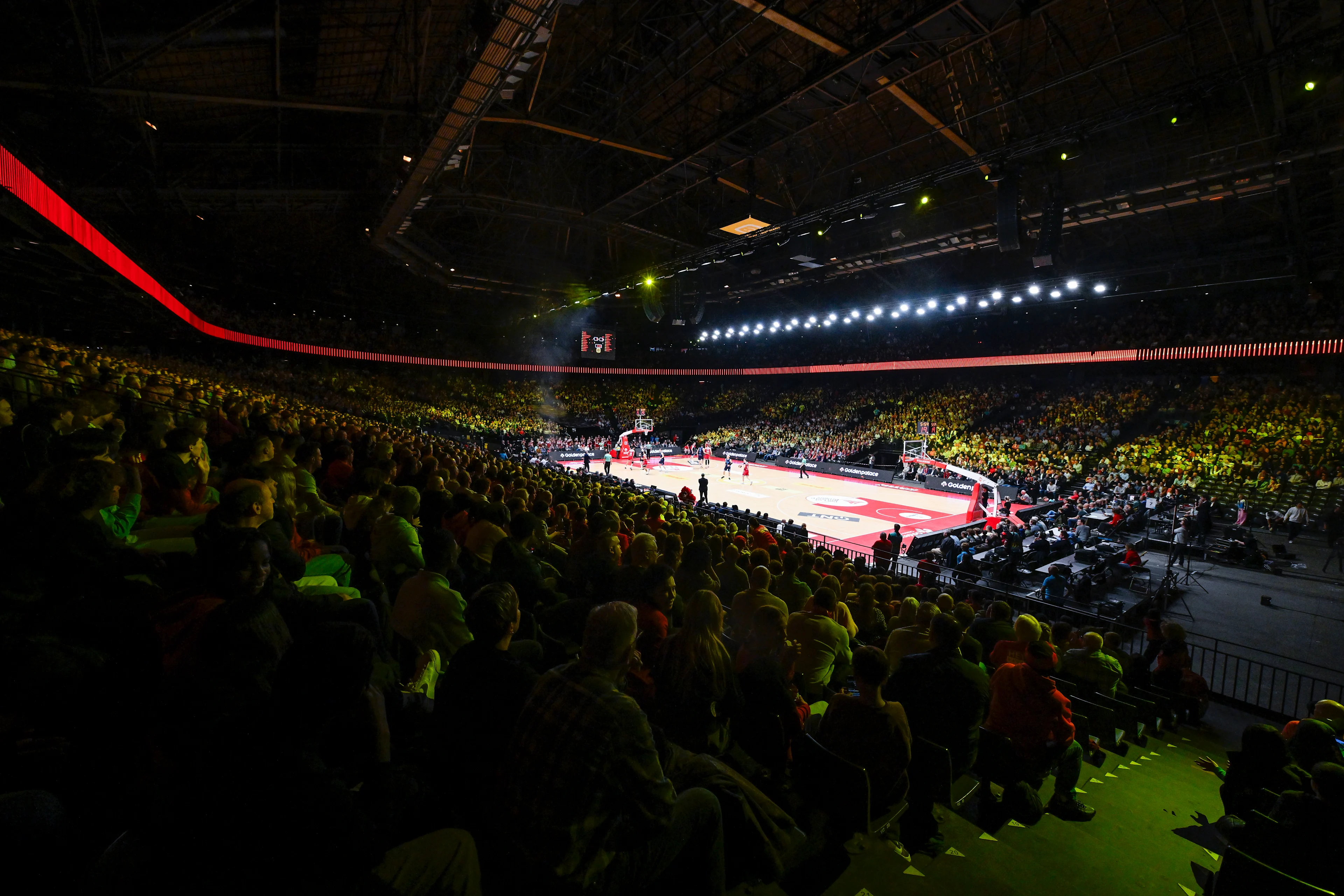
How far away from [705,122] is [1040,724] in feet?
54.8

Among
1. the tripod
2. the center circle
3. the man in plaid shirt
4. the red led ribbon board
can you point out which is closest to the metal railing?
the tripod

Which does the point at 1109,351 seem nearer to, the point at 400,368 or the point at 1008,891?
the point at 1008,891

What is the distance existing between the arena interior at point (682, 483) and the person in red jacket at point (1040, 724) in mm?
31

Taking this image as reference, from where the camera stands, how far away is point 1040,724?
147 inches

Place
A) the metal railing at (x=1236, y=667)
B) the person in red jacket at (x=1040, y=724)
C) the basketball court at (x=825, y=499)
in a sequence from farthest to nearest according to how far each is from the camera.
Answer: the basketball court at (x=825, y=499), the metal railing at (x=1236, y=667), the person in red jacket at (x=1040, y=724)

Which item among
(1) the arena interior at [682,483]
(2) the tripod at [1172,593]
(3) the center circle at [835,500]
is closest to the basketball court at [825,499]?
A: (3) the center circle at [835,500]

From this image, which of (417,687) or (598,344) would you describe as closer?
(417,687)

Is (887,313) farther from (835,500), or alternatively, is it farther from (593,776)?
(593,776)

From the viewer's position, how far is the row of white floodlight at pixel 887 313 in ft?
84.3

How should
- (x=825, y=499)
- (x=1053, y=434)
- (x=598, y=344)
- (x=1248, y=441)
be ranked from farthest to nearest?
(x=598, y=344) < (x=1053, y=434) < (x=825, y=499) < (x=1248, y=441)

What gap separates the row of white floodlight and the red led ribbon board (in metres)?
3.21

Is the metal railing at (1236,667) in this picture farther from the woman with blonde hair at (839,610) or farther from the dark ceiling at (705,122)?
the dark ceiling at (705,122)

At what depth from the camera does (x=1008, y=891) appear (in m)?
2.93

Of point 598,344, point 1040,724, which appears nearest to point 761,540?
point 1040,724
